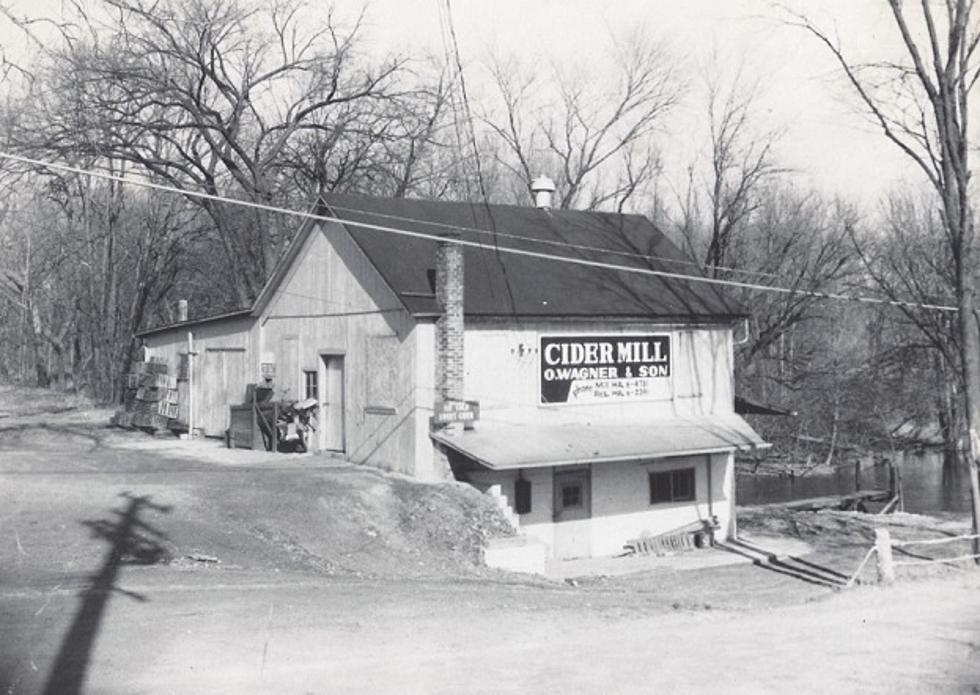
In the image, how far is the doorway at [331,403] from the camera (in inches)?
894

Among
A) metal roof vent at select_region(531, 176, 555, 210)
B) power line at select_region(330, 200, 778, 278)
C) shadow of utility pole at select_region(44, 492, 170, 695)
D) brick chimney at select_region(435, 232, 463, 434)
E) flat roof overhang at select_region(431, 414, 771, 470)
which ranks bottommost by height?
shadow of utility pole at select_region(44, 492, 170, 695)

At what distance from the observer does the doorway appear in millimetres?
22703

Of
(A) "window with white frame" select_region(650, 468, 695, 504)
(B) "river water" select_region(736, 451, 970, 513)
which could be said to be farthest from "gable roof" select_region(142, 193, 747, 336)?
(B) "river water" select_region(736, 451, 970, 513)

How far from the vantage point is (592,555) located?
22672 millimetres

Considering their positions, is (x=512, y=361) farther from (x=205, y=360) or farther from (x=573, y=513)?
(x=205, y=360)

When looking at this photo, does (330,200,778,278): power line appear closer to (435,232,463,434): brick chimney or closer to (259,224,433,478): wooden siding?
(259,224,433,478): wooden siding

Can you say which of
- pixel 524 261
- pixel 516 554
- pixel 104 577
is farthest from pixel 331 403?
pixel 104 577

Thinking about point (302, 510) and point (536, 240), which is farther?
point (536, 240)

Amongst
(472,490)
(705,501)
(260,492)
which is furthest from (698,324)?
(260,492)

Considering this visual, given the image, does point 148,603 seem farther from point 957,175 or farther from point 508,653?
point 957,175

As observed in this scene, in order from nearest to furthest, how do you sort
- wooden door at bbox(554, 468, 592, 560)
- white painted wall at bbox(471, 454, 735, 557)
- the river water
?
white painted wall at bbox(471, 454, 735, 557) → wooden door at bbox(554, 468, 592, 560) → the river water

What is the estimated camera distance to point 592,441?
2170 centimetres

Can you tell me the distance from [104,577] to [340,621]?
3.47 m

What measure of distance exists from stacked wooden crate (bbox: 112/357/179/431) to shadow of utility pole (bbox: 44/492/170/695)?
11.4 meters
